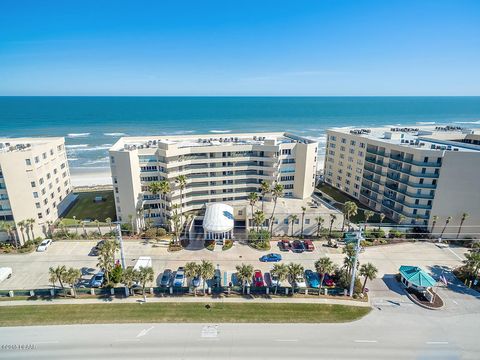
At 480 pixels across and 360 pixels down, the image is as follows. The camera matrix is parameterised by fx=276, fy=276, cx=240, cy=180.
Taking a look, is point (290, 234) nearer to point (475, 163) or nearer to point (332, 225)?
point (332, 225)

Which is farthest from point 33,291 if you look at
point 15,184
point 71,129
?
point 71,129

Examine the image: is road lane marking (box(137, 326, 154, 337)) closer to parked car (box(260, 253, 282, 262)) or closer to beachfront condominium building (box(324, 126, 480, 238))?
parked car (box(260, 253, 282, 262))

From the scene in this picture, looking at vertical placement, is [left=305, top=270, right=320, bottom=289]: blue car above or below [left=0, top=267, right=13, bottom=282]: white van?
below

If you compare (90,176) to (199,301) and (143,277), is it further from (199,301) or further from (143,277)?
(199,301)

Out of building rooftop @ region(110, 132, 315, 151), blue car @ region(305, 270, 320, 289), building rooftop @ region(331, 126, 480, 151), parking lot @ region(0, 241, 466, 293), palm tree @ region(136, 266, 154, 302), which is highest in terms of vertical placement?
building rooftop @ region(331, 126, 480, 151)

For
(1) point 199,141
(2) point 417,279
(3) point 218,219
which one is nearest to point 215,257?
(3) point 218,219

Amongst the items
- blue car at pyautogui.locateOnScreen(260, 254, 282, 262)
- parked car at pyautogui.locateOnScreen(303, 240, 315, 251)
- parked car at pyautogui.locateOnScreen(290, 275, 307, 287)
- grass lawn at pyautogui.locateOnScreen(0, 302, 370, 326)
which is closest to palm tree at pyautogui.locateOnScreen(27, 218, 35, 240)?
grass lawn at pyautogui.locateOnScreen(0, 302, 370, 326)
